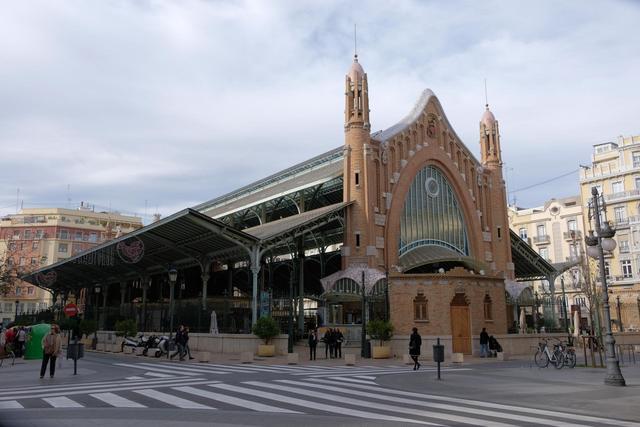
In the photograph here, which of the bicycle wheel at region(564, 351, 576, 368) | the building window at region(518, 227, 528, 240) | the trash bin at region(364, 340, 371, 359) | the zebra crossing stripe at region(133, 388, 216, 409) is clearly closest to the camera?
the zebra crossing stripe at region(133, 388, 216, 409)

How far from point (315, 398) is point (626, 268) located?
5736cm

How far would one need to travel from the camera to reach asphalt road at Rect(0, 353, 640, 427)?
1039 cm

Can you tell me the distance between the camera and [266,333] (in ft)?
97.3

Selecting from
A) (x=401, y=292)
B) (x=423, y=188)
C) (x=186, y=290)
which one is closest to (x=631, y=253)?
(x=423, y=188)

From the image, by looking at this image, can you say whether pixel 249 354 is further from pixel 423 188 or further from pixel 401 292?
pixel 423 188

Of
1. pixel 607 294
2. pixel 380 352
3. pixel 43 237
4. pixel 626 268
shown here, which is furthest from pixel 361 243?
pixel 43 237

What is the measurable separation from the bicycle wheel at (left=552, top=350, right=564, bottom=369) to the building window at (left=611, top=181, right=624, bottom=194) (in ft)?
151

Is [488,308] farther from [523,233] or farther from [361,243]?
[523,233]

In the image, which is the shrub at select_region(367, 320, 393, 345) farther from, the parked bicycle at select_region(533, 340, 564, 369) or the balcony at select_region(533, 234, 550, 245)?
the balcony at select_region(533, 234, 550, 245)

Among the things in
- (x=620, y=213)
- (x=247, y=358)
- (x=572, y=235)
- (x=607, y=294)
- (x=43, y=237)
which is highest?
(x=43, y=237)

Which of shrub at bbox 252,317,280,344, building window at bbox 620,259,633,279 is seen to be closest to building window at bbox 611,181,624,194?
building window at bbox 620,259,633,279

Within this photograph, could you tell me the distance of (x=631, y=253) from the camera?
60.1 metres

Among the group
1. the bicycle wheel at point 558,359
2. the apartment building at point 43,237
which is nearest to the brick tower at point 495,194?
the bicycle wheel at point 558,359

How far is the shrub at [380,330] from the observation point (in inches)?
1139
